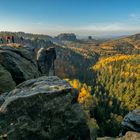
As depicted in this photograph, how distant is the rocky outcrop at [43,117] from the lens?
68.6 feet

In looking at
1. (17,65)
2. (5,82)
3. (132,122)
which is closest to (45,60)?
(17,65)

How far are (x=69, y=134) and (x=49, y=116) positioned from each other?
232 centimetres

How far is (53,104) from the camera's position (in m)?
21.9

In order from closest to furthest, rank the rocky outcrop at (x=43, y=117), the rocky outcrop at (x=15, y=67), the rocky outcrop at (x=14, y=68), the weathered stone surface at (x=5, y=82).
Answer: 1. the rocky outcrop at (x=43, y=117)
2. the weathered stone surface at (x=5, y=82)
3. the rocky outcrop at (x=14, y=68)
4. the rocky outcrop at (x=15, y=67)

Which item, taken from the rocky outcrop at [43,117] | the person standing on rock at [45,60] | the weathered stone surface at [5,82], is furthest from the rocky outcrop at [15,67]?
the person standing on rock at [45,60]

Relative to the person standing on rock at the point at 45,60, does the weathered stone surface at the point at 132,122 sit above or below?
below

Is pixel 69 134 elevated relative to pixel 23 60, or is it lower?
lower

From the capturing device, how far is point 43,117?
2133 centimetres

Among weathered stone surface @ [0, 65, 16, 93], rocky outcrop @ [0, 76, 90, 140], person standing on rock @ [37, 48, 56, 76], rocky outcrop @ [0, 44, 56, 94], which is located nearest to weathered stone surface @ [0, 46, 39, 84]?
rocky outcrop @ [0, 44, 56, 94]

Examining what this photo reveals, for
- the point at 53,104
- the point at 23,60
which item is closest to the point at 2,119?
the point at 53,104

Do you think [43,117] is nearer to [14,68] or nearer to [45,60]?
[14,68]

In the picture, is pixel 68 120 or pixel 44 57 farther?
pixel 44 57

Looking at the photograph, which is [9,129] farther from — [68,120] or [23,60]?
[23,60]

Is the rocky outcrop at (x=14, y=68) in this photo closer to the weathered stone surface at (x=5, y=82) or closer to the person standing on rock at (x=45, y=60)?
the weathered stone surface at (x=5, y=82)
